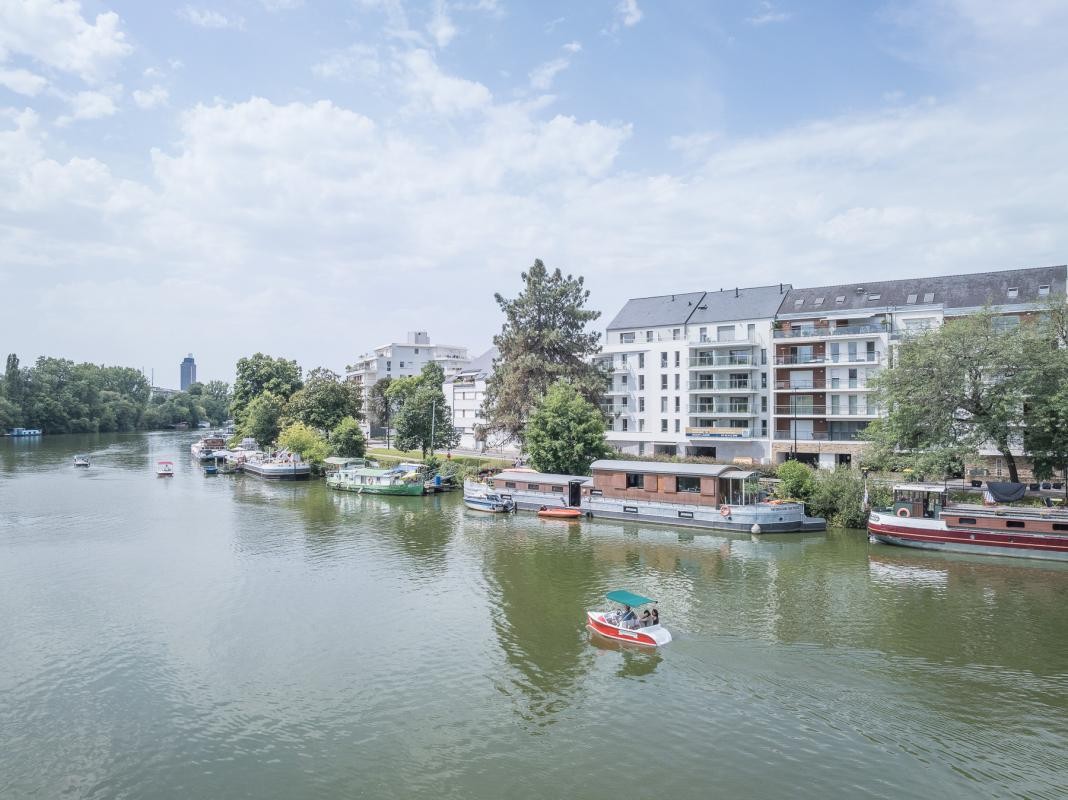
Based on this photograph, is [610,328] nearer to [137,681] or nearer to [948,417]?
[948,417]

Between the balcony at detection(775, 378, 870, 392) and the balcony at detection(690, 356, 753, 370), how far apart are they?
3.62 meters

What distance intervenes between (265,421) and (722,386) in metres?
72.7

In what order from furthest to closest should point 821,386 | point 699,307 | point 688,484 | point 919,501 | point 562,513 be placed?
point 699,307 < point 821,386 < point 562,513 < point 688,484 < point 919,501

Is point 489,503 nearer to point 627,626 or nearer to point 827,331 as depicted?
point 627,626

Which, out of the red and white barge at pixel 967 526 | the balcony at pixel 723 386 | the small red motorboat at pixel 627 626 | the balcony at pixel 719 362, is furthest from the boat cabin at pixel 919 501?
the small red motorboat at pixel 627 626

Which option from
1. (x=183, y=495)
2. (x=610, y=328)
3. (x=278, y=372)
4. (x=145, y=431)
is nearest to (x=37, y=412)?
(x=145, y=431)

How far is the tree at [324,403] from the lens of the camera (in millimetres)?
100312

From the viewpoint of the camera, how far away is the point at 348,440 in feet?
303

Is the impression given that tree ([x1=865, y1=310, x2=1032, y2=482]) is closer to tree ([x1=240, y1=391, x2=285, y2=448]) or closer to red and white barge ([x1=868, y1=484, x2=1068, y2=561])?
red and white barge ([x1=868, y1=484, x2=1068, y2=561])

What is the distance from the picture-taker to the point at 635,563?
140ft

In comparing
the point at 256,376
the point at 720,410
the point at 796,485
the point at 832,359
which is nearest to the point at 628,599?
the point at 796,485

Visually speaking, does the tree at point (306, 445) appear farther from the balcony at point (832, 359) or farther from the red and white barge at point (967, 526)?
the red and white barge at point (967, 526)

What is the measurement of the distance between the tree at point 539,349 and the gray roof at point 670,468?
15.3 meters

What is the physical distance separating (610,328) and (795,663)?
196 feet
